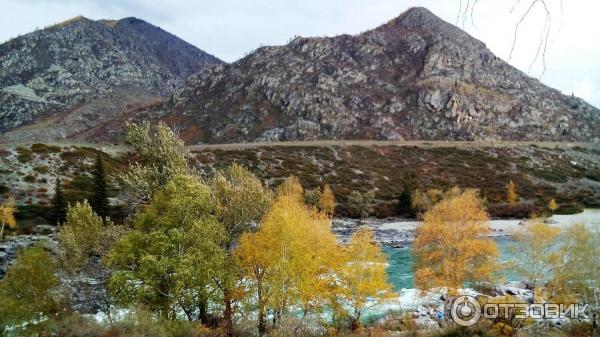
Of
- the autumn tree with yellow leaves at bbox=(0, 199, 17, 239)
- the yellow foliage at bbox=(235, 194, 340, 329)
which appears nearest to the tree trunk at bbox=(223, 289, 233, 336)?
the yellow foliage at bbox=(235, 194, 340, 329)

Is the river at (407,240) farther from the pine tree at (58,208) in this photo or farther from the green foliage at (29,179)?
the green foliage at (29,179)

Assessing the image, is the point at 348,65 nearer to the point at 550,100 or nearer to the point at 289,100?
the point at 289,100

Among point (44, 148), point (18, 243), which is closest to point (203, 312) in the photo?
point (18, 243)

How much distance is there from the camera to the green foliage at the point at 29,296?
20.7 meters

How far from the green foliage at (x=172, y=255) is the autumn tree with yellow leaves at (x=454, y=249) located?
1597cm

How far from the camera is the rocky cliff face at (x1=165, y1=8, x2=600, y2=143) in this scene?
147750 mm

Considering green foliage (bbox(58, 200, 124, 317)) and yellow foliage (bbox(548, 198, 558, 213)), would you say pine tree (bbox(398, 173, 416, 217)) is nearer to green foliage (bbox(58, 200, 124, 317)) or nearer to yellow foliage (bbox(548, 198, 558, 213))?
yellow foliage (bbox(548, 198, 558, 213))

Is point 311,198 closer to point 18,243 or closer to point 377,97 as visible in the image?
point 18,243

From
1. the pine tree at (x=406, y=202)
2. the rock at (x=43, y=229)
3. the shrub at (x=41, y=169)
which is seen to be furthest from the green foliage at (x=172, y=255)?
the pine tree at (x=406, y=202)

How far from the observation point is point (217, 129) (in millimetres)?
151625

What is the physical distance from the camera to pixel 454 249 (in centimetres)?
3052

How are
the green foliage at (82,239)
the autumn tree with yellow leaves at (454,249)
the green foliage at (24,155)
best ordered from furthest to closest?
the green foliage at (24,155)
the autumn tree with yellow leaves at (454,249)
the green foliage at (82,239)

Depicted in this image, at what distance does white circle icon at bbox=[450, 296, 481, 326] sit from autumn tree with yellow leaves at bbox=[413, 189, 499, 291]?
267cm

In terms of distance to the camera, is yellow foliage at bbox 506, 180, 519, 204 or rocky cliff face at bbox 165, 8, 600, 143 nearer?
yellow foliage at bbox 506, 180, 519, 204
